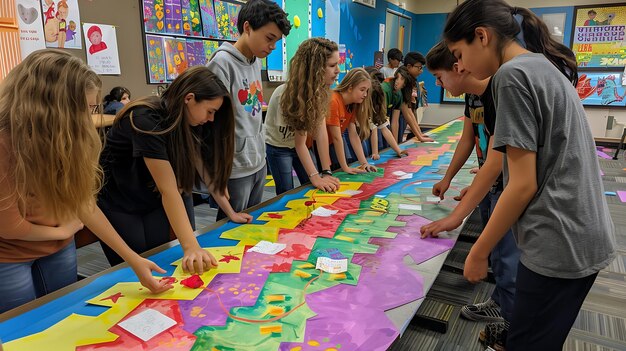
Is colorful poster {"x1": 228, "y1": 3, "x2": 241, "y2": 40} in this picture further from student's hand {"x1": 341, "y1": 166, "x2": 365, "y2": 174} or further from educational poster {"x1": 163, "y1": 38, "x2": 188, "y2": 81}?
student's hand {"x1": 341, "y1": 166, "x2": 365, "y2": 174}

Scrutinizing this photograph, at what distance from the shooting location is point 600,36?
7.16 meters

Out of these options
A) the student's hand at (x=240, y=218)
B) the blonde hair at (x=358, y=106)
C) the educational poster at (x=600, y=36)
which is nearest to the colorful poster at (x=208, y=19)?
the blonde hair at (x=358, y=106)

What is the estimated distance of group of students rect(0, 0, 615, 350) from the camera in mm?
890

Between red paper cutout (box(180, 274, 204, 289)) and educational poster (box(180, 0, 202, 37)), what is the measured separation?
3170 millimetres

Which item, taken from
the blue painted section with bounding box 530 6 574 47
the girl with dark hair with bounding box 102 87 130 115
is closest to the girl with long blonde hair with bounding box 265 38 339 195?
the girl with dark hair with bounding box 102 87 130 115

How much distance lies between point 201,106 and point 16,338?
31.3 inches

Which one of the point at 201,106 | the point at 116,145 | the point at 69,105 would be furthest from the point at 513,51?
the point at 116,145

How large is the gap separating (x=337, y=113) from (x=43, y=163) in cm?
178

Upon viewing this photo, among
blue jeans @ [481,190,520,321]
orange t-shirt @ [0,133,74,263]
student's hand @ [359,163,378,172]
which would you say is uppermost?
orange t-shirt @ [0,133,74,263]

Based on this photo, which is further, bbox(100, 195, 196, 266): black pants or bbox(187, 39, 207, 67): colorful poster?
bbox(187, 39, 207, 67): colorful poster

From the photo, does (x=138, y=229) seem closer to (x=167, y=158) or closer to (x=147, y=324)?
(x=167, y=158)

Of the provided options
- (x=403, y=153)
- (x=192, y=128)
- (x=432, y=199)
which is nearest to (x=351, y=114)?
(x=403, y=153)

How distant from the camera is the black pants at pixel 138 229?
142 centimetres

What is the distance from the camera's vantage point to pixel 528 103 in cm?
86
